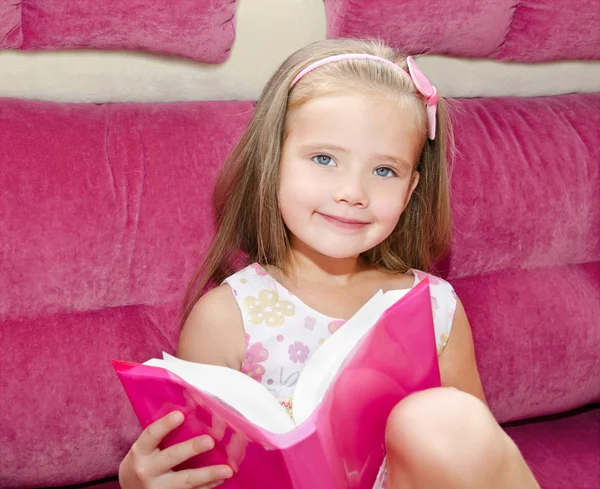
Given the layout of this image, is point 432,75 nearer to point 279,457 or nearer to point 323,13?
point 323,13

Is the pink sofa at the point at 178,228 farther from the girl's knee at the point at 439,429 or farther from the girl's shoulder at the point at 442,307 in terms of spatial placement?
the girl's knee at the point at 439,429

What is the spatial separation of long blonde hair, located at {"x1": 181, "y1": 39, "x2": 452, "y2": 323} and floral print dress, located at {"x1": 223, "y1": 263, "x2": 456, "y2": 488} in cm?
5

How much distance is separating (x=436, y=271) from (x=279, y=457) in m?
0.63

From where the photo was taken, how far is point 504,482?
2.84ft

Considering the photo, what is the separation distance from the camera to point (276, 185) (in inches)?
44.0

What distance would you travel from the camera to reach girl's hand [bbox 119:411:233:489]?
2.84ft

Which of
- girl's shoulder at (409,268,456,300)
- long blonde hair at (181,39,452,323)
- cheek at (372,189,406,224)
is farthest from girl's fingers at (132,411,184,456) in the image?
girl's shoulder at (409,268,456,300)

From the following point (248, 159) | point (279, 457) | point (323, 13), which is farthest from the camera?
point (323, 13)

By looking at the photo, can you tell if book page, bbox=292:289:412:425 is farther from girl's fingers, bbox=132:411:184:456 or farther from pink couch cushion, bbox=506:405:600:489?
pink couch cushion, bbox=506:405:600:489

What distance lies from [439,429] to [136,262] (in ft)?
1.65

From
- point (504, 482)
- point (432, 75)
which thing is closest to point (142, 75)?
point (432, 75)

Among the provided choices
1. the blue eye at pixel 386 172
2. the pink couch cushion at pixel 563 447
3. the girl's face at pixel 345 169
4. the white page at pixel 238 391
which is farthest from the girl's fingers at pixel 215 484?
the pink couch cushion at pixel 563 447

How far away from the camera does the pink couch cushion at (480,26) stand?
1.25 m

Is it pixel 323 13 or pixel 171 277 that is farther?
pixel 323 13
